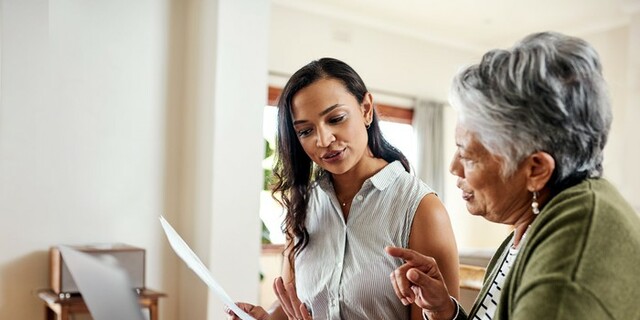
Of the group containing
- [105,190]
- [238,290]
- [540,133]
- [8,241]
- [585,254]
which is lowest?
[238,290]

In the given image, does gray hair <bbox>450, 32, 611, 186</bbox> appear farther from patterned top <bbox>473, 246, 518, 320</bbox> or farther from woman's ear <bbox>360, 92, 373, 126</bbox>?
woman's ear <bbox>360, 92, 373, 126</bbox>

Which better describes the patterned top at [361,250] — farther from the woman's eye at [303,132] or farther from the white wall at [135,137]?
the white wall at [135,137]

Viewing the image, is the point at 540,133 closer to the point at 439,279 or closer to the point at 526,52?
the point at 526,52

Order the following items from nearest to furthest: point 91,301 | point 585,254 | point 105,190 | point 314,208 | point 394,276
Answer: point 585,254
point 91,301
point 394,276
point 314,208
point 105,190

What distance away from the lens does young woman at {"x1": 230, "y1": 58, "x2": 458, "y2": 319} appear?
1.33 m

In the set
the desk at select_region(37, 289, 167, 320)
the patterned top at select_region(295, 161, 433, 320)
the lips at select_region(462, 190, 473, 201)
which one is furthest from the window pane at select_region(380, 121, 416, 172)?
the lips at select_region(462, 190, 473, 201)

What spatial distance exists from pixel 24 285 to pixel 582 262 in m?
3.30

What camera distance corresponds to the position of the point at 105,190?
359 centimetres

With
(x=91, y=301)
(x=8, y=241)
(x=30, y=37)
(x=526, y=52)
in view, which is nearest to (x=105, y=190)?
(x=8, y=241)

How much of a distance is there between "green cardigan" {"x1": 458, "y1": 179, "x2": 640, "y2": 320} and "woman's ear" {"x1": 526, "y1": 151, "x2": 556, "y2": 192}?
0.15 ft

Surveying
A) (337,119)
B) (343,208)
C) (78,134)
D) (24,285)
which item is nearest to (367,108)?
(337,119)

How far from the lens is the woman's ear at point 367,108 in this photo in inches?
59.0

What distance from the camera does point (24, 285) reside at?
131 inches

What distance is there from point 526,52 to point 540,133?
0.11 metres
